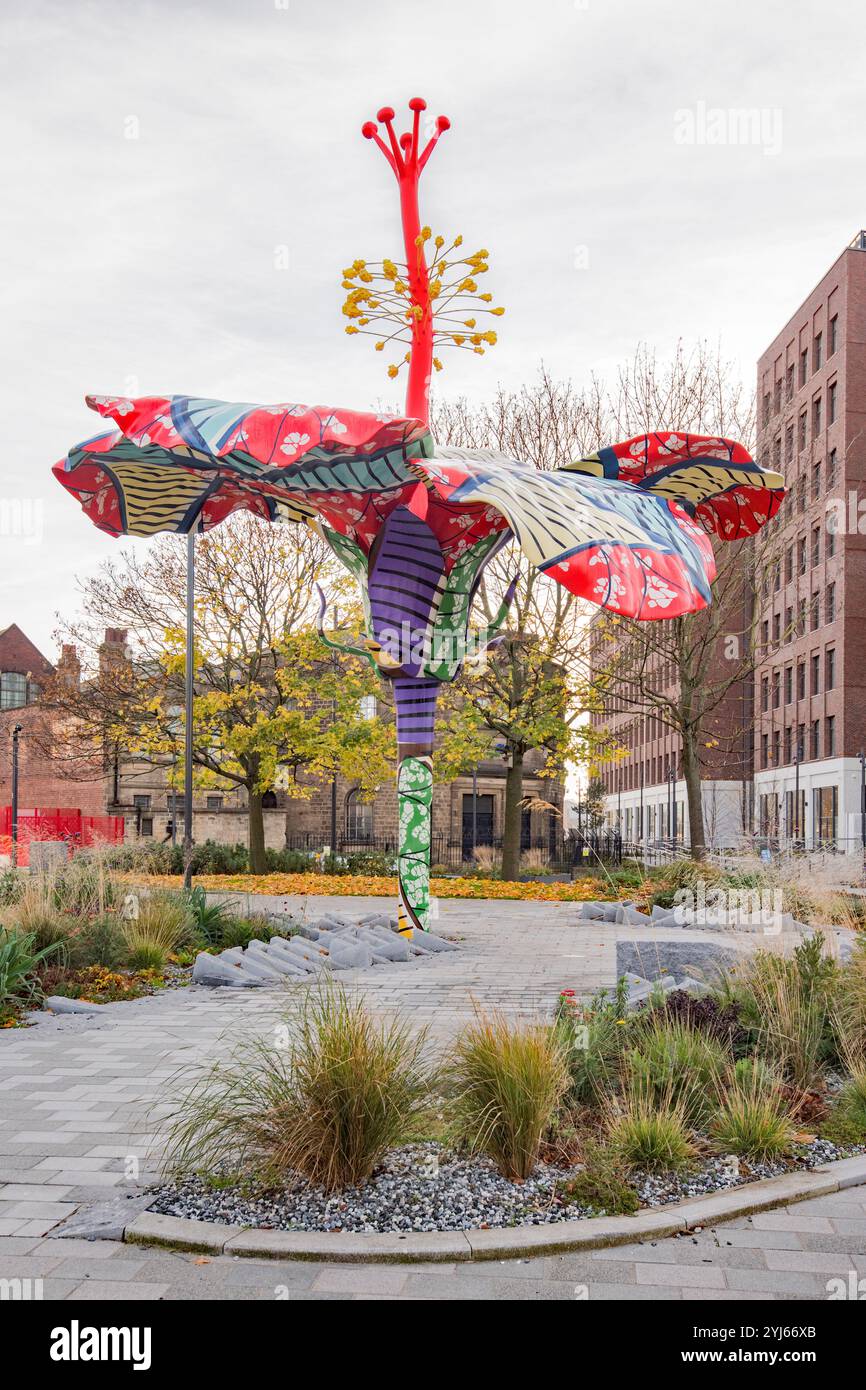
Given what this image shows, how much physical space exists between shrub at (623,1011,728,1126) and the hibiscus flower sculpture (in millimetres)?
4046

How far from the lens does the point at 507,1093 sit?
17.5 feet

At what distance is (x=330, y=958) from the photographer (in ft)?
40.5

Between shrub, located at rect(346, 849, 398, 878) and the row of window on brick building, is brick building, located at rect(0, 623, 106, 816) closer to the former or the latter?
shrub, located at rect(346, 849, 398, 878)

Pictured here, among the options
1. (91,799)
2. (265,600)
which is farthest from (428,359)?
(91,799)

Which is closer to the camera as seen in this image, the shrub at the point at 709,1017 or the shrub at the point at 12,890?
the shrub at the point at 709,1017

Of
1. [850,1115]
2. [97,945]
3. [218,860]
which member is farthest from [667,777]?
[850,1115]

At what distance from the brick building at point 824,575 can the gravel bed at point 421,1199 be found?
42.3 meters

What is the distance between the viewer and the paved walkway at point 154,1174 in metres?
4.14

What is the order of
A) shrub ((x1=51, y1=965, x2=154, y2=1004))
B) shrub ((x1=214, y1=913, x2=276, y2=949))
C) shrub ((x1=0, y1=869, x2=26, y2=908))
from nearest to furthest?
shrub ((x1=51, y1=965, x2=154, y2=1004)) → shrub ((x1=0, y1=869, x2=26, y2=908)) → shrub ((x1=214, y1=913, x2=276, y2=949))

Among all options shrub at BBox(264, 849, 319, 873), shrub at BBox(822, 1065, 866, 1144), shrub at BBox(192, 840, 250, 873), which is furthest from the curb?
shrub at BBox(264, 849, 319, 873)

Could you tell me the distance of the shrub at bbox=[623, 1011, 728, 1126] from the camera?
19.1 ft

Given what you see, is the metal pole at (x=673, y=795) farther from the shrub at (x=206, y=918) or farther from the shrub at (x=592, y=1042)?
the shrub at (x=592, y=1042)

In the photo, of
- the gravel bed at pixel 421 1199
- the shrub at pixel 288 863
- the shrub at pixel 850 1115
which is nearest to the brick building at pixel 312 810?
the shrub at pixel 288 863

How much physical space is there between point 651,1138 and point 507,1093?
68 cm
